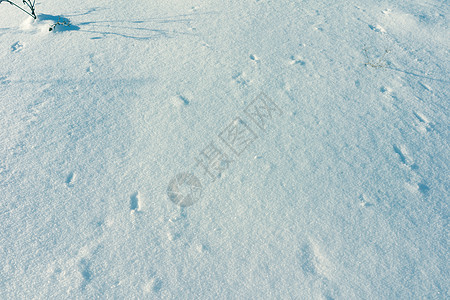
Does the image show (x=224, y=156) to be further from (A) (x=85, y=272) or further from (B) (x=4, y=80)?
(B) (x=4, y=80)

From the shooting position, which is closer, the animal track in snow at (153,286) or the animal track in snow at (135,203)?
the animal track in snow at (153,286)

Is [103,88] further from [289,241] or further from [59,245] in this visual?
[289,241]

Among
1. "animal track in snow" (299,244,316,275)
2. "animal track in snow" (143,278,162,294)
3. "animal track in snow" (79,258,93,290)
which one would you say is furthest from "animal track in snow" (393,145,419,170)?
"animal track in snow" (79,258,93,290)

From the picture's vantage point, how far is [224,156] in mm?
1729

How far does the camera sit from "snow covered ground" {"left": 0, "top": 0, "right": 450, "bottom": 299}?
135cm

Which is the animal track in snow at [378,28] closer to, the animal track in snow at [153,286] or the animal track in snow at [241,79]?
the animal track in snow at [241,79]

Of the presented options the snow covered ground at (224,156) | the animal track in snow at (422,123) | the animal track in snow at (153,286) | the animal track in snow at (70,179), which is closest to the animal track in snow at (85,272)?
the snow covered ground at (224,156)

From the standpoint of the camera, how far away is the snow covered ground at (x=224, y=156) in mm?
1349

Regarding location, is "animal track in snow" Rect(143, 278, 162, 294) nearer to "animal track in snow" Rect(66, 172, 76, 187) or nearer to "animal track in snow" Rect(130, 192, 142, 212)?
"animal track in snow" Rect(130, 192, 142, 212)

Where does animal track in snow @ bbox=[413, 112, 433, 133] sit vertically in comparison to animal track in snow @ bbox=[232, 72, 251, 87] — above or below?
below

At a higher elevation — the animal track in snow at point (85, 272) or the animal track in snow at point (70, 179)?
the animal track in snow at point (70, 179)

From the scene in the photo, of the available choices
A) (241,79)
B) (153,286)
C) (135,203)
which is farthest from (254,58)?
(153,286)

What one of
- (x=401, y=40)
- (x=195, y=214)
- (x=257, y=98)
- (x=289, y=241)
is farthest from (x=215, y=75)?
(x=401, y=40)

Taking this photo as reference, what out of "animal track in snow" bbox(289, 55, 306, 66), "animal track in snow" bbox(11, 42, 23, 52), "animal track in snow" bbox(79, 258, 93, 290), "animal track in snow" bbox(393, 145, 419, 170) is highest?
"animal track in snow" bbox(11, 42, 23, 52)
